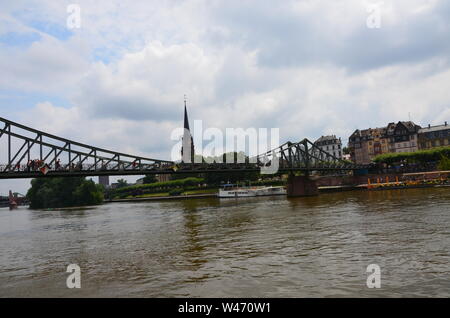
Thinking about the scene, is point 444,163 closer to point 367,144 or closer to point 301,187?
point 301,187

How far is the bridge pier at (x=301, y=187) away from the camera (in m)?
94.3

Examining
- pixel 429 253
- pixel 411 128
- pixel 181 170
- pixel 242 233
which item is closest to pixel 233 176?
pixel 411 128

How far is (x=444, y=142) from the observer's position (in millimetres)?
136125

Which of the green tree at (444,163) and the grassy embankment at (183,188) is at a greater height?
the green tree at (444,163)

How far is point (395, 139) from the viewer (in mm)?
151125

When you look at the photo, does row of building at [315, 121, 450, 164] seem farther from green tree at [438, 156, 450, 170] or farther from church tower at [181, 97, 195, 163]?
church tower at [181, 97, 195, 163]

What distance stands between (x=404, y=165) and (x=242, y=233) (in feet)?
342

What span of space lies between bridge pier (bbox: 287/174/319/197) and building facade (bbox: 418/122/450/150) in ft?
232

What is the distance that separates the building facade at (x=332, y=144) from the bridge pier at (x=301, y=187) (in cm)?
9192

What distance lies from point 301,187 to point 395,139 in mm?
75993

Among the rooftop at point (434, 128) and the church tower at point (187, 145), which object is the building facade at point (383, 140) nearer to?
the rooftop at point (434, 128)
